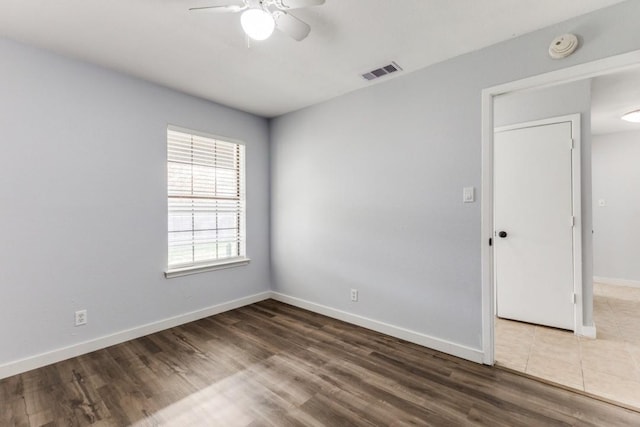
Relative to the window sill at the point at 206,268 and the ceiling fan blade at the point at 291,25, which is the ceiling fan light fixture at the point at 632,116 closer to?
the ceiling fan blade at the point at 291,25

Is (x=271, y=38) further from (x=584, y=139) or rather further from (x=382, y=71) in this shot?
(x=584, y=139)

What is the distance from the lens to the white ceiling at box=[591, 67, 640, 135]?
2783mm

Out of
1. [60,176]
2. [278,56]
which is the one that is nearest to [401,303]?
[278,56]

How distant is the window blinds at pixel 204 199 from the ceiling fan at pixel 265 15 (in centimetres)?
187

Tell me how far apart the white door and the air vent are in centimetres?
157

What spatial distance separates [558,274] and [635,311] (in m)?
1.49

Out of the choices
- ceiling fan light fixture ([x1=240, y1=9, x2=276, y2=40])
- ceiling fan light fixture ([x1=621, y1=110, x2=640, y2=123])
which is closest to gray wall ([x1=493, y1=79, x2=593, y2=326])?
ceiling fan light fixture ([x1=621, y1=110, x2=640, y2=123])

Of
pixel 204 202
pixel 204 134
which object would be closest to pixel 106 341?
pixel 204 202

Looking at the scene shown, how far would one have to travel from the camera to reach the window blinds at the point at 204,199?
10.3 feet

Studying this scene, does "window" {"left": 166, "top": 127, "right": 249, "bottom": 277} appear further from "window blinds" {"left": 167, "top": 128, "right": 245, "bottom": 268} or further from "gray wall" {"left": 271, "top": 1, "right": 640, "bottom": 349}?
"gray wall" {"left": 271, "top": 1, "right": 640, "bottom": 349}

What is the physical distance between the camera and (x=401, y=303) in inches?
109

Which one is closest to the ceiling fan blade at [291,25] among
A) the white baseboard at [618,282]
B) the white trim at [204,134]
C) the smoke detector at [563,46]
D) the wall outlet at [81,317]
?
the smoke detector at [563,46]

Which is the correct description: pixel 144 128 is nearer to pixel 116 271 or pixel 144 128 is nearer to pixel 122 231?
pixel 122 231

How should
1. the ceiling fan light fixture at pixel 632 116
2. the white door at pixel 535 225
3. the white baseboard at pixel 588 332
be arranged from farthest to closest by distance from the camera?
the ceiling fan light fixture at pixel 632 116
the white door at pixel 535 225
the white baseboard at pixel 588 332
